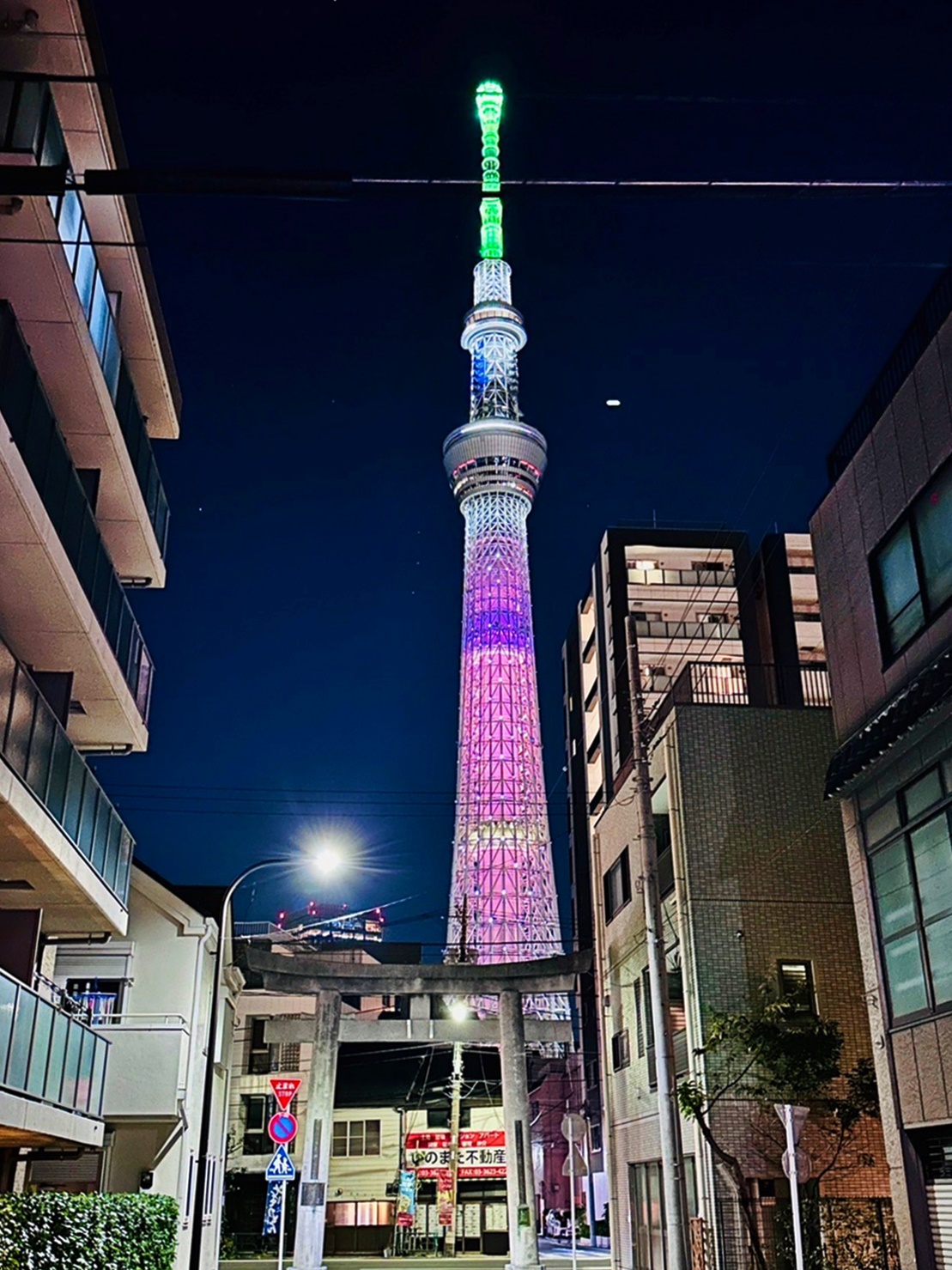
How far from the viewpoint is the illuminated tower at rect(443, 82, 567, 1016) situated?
80500 mm

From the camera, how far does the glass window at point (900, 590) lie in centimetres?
1443

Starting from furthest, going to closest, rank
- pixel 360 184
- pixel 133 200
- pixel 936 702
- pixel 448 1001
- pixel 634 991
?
pixel 448 1001 < pixel 634 991 < pixel 133 200 < pixel 936 702 < pixel 360 184

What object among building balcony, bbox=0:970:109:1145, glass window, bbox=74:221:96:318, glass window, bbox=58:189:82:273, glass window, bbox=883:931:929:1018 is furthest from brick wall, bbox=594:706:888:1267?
glass window, bbox=58:189:82:273

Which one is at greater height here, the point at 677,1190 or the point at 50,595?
the point at 50,595

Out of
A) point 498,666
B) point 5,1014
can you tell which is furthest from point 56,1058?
point 498,666

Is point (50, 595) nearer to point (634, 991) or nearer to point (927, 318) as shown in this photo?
point (927, 318)

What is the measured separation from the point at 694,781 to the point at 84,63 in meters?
14.5

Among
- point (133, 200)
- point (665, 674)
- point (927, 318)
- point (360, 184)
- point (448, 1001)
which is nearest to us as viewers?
point (360, 184)

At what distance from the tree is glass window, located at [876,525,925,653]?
21.8 feet

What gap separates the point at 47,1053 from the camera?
1514 cm

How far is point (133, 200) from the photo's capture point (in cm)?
2011

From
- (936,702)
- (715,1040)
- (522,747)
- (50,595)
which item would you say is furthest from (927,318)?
(522,747)

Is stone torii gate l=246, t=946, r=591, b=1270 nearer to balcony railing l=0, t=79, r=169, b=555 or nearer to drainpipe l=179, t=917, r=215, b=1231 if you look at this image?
drainpipe l=179, t=917, r=215, b=1231

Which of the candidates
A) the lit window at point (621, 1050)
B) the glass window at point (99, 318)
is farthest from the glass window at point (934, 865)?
the lit window at point (621, 1050)
